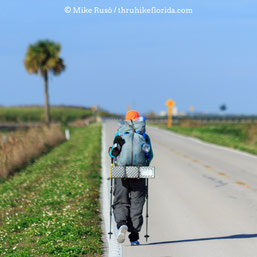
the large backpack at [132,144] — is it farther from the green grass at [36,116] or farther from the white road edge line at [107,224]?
the green grass at [36,116]

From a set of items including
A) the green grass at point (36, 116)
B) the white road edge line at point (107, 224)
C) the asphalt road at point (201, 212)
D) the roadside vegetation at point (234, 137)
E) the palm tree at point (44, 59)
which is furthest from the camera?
the green grass at point (36, 116)

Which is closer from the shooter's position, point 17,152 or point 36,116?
point 17,152

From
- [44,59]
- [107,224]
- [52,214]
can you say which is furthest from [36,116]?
[107,224]

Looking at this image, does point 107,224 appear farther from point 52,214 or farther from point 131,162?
point 131,162

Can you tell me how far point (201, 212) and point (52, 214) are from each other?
293 centimetres

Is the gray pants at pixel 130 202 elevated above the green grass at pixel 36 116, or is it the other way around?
the green grass at pixel 36 116

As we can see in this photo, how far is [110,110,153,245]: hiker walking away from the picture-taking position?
6750 millimetres

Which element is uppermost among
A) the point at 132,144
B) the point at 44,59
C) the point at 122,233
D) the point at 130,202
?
the point at 44,59

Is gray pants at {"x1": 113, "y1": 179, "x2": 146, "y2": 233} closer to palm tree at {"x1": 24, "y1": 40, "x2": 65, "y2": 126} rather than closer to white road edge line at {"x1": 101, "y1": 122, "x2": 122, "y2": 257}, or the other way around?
white road edge line at {"x1": 101, "y1": 122, "x2": 122, "y2": 257}

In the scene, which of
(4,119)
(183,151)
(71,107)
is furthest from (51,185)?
(71,107)

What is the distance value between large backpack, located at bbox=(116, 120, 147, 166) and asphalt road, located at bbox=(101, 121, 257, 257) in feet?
4.24

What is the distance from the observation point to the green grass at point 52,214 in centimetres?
698

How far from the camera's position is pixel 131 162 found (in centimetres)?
675

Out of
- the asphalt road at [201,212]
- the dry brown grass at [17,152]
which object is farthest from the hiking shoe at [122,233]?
the dry brown grass at [17,152]
